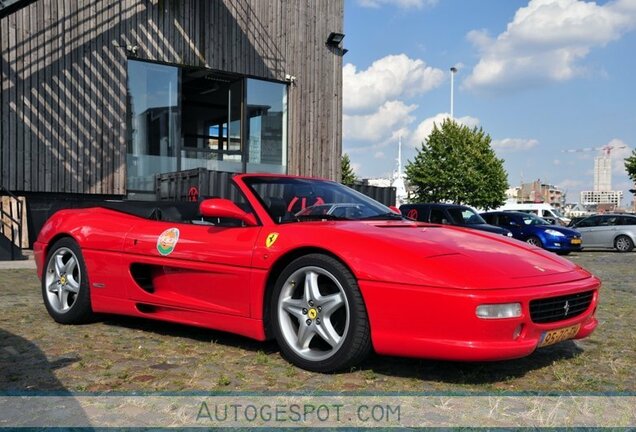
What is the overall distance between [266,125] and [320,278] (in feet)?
42.5

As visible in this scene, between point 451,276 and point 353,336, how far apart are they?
24.7 inches

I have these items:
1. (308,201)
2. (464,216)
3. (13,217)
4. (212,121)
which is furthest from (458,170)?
(308,201)

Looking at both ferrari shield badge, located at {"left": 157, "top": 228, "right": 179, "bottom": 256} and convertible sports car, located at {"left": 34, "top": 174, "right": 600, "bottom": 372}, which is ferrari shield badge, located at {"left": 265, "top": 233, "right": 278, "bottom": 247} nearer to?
convertible sports car, located at {"left": 34, "top": 174, "right": 600, "bottom": 372}

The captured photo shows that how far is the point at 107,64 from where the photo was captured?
1354 centimetres

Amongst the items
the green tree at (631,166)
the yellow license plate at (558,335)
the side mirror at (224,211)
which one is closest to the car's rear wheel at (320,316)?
the side mirror at (224,211)

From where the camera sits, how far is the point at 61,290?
5.11 meters

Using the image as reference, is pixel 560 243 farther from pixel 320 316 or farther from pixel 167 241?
pixel 320 316

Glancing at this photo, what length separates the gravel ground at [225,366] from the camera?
3396 millimetres

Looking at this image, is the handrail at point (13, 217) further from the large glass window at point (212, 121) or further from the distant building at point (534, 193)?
the distant building at point (534, 193)

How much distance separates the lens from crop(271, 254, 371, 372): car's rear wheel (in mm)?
3428

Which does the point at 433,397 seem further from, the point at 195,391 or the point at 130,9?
the point at 130,9

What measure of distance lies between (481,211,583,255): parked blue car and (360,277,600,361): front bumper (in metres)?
13.9

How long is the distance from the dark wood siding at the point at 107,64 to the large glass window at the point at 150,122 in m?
0.29

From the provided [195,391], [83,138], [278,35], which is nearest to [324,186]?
[195,391]
